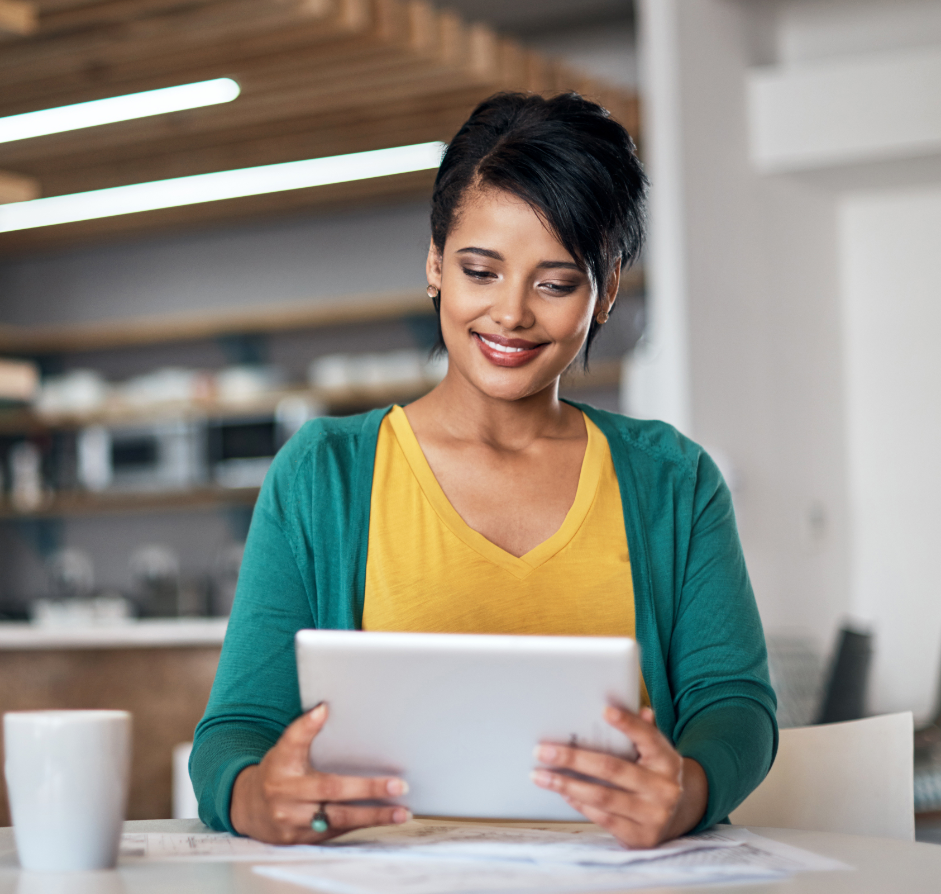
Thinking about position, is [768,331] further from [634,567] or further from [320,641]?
[320,641]

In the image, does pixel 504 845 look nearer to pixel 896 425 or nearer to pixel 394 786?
pixel 394 786

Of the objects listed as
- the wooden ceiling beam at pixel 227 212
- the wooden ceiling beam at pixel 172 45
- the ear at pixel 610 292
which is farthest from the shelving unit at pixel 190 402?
the ear at pixel 610 292

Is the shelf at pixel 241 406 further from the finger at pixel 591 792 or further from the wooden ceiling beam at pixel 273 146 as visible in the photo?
the finger at pixel 591 792

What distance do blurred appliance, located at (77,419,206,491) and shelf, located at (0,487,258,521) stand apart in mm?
72

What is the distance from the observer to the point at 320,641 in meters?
0.91

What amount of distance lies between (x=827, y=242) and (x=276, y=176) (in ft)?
8.22

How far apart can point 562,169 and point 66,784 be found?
0.80 metres

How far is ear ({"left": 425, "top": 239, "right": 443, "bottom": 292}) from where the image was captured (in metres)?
1.44

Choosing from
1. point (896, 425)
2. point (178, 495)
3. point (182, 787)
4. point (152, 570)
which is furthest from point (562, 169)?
point (152, 570)

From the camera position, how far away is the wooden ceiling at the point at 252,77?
371 centimetres

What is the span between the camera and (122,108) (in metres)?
4.42

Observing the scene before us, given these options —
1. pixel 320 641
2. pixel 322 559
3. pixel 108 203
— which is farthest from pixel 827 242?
pixel 320 641

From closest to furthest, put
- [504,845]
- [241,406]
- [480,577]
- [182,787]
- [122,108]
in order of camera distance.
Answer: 1. [504,845]
2. [480,577]
3. [182,787]
4. [122,108]
5. [241,406]

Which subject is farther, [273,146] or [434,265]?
[273,146]
